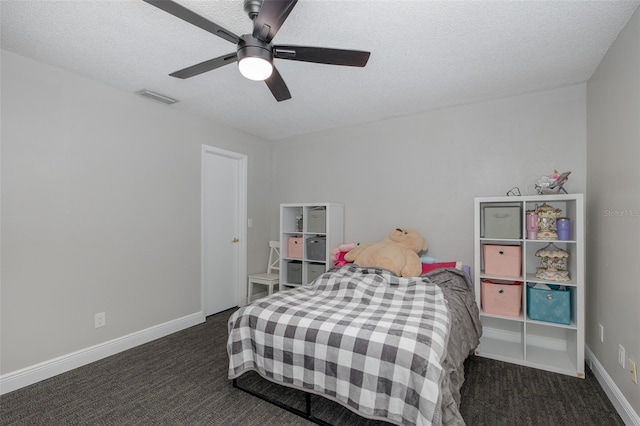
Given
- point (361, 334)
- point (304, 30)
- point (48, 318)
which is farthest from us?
point (48, 318)

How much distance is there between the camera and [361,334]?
1.71 meters

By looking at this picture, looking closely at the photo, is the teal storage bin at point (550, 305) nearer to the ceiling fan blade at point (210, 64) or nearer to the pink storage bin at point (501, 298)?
the pink storage bin at point (501, 298)

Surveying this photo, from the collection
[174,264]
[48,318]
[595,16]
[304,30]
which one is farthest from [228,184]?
[595,16]

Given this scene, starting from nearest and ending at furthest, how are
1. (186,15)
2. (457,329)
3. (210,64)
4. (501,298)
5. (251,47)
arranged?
(186,15), (251,47), (210,64), (457,329), (501,298)

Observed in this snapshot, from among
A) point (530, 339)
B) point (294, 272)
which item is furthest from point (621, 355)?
point (294, 272)

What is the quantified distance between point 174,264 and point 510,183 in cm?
352

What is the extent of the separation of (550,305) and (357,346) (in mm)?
1914

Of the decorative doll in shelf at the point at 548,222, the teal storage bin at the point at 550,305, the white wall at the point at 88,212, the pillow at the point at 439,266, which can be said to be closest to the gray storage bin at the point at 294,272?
the white wall at the point at 88,212

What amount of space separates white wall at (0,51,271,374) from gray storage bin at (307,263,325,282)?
1.30 metres

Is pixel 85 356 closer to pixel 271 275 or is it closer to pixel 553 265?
pixel 271 275

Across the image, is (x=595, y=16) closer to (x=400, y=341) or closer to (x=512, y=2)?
(x=512, y=2)

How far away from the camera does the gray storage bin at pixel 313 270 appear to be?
3816mm

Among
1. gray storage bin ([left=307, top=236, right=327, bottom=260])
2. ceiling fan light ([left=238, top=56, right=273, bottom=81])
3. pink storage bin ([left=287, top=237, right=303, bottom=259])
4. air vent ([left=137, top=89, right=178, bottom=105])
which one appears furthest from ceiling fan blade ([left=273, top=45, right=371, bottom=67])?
pink storage bin ([left=287, top=237, right=303, bottom=259])

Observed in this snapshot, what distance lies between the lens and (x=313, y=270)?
3.86 metres
